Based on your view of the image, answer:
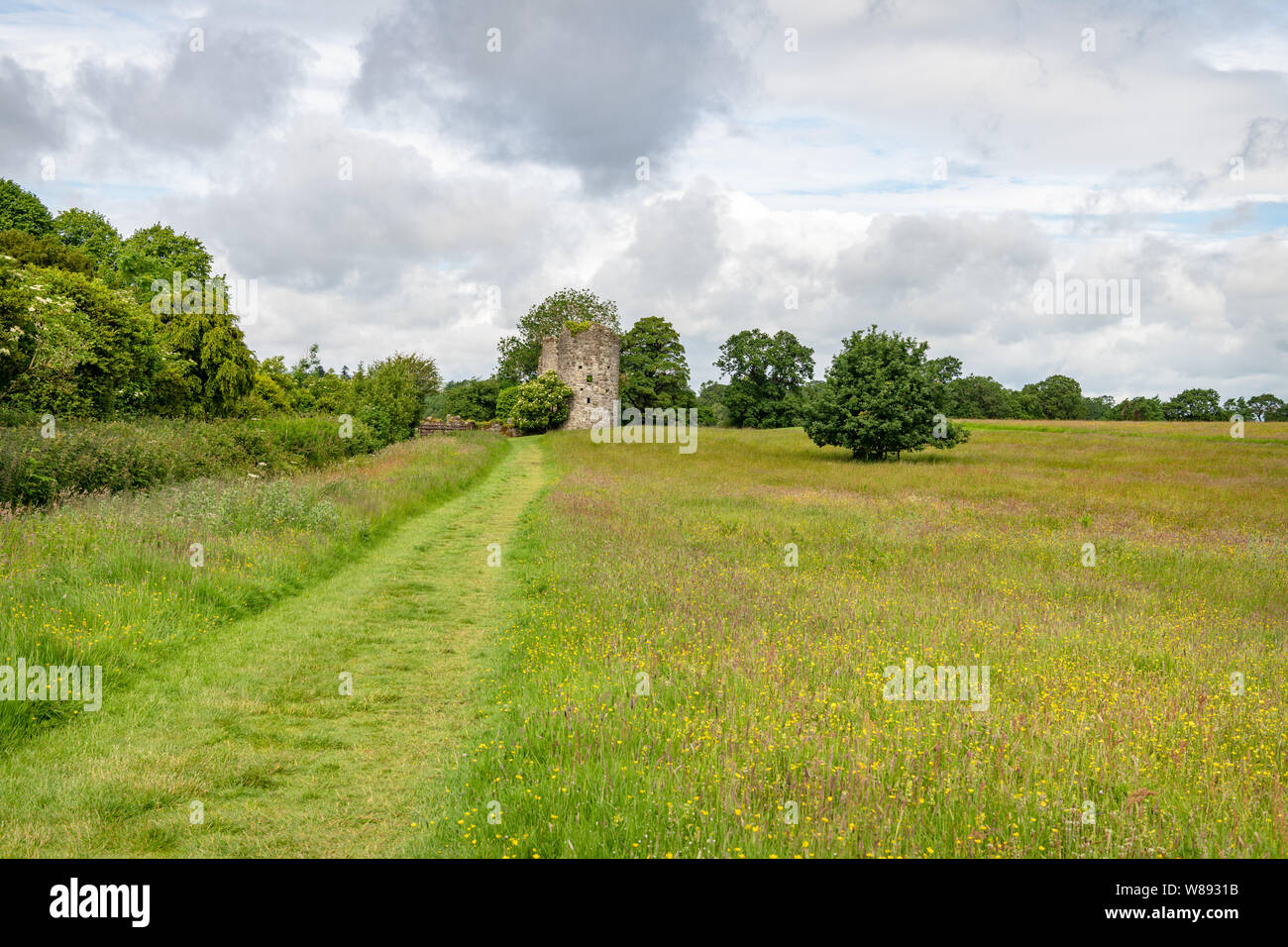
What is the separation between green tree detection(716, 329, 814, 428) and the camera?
82.4 metres

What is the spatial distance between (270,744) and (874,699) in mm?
5378

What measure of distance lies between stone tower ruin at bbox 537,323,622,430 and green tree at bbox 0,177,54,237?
38.6 meters

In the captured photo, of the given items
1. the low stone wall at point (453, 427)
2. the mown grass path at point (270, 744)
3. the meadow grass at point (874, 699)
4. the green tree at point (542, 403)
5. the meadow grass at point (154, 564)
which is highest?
the green tree at point (542, 403)

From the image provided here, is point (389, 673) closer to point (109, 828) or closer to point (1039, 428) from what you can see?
point (109, 828)

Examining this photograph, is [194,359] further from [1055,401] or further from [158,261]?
[1055,401]

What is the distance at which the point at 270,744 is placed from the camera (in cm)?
606

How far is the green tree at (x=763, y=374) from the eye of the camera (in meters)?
82.4

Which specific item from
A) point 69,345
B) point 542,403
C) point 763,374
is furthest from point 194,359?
point 763,374

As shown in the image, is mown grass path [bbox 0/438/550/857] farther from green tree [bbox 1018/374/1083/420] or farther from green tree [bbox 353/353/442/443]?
green tree [bbox 1018/374/1083/420]

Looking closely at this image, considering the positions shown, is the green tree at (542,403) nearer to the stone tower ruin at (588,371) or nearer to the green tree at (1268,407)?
the stone tower ruin at (588,371)

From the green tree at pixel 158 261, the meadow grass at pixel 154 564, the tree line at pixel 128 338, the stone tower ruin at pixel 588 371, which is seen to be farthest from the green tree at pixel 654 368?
the meadow grass at pixel 154 564

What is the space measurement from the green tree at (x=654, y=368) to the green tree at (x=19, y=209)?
4839 centimetres

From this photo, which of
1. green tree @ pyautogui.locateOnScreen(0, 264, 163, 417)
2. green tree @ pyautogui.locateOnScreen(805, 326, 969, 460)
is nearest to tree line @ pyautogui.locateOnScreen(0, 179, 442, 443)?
green tree @ pyautogui.locateOnScreen(0, 264, 163, 417)
